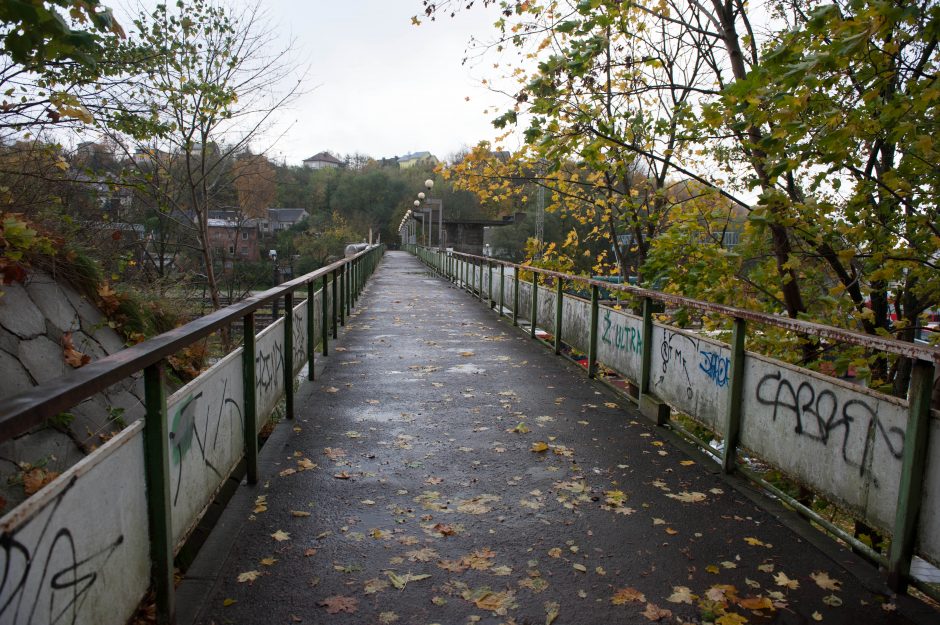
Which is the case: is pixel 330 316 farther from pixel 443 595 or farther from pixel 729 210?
pixel 443 595

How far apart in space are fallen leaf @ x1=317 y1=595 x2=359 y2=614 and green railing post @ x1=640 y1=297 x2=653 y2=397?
3.69m

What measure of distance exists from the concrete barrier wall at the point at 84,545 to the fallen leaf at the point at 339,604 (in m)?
0.71

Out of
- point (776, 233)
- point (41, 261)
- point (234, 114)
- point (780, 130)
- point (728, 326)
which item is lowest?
point (728, 326)

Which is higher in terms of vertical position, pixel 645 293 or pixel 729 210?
pixel 729 210

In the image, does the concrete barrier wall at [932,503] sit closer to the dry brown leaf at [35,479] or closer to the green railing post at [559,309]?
the dry brown leaf at [35,479]

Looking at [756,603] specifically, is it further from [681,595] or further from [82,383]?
[82,383]

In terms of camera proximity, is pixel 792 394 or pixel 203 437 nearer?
pixel 203 437

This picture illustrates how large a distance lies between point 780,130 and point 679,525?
298 centimetres

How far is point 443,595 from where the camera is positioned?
9.26 ft

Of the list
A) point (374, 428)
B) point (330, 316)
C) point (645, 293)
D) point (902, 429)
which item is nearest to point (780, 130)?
point (645, 293)

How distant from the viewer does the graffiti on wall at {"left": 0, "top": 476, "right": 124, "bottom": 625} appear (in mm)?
1517

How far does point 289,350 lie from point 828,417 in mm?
3863

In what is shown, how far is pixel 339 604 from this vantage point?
273cm

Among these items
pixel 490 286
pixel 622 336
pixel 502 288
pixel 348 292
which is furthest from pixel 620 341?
pixel 490 286
